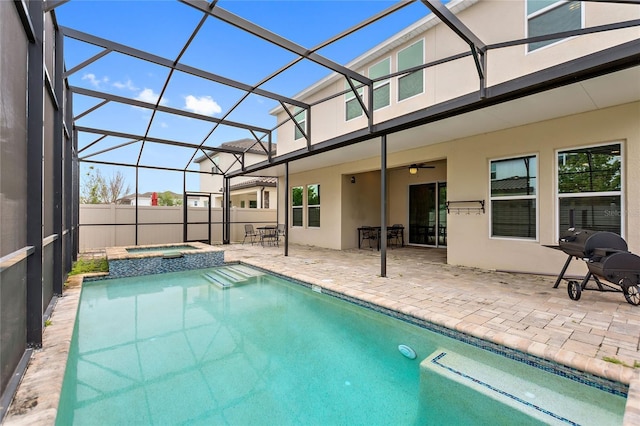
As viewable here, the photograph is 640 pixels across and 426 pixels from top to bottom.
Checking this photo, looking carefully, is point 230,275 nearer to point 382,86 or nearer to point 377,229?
point 377,229

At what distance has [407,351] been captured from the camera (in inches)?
124

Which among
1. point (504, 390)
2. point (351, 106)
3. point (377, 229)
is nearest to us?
point (504, 390)

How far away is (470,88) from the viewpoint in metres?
5.38

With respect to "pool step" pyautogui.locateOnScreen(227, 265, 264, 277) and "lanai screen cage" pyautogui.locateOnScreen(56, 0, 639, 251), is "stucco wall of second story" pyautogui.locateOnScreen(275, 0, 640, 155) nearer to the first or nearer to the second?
"lanai screen cage" pyautogui.locateOnScreen(56, 0, 639, 251)

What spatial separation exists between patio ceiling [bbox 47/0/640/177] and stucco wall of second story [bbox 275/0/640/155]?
66 centimetres

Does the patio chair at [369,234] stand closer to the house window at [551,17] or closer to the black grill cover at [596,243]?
the black grill cover at [596,243]

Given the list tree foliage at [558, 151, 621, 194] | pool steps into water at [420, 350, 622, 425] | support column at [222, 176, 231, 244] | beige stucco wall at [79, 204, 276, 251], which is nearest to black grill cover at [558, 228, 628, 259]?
tree foliage at [558, 151, 621, 194]

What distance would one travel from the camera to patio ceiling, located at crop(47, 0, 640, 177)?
3275mm

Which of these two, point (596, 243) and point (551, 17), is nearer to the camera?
point (596, 243)

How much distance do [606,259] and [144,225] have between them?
1219 cm

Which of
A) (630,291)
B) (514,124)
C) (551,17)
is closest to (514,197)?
(514,124)

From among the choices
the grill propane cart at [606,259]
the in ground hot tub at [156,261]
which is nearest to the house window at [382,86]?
the grill propane cart at [606,259]

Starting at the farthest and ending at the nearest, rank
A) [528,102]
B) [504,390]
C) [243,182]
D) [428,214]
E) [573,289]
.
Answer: [243,182] < [428,214] < [528,102] < [573,289] < [504,390]

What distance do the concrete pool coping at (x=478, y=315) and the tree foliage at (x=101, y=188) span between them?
1384 cm
